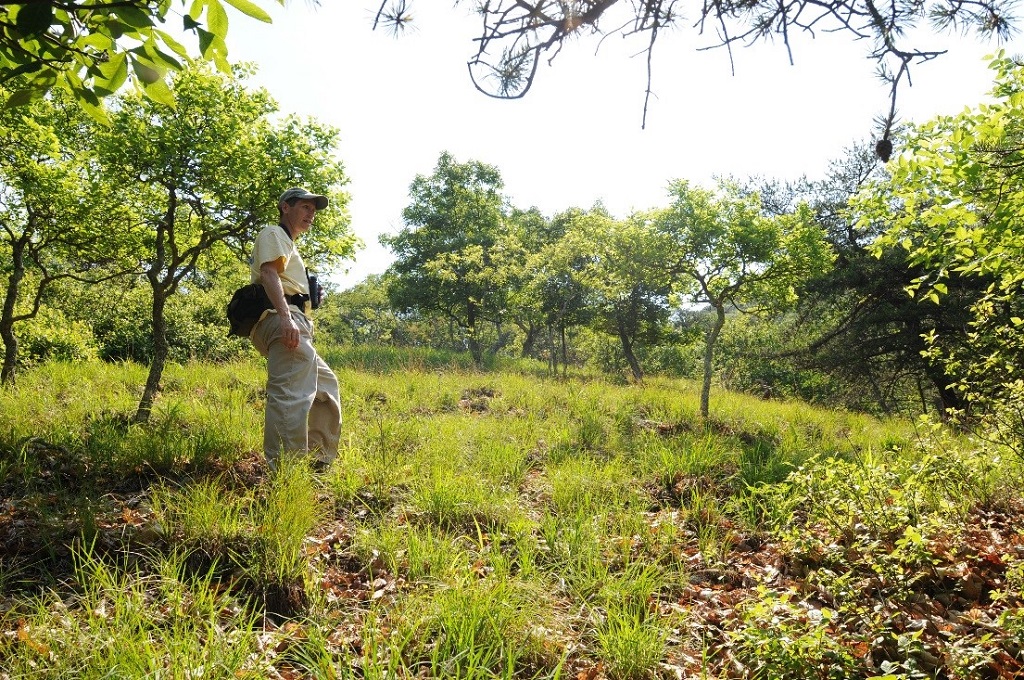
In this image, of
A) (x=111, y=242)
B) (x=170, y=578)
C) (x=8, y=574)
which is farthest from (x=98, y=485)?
(x=111, y=242)

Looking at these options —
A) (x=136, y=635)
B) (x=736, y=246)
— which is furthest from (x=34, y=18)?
(x=736, y=246)

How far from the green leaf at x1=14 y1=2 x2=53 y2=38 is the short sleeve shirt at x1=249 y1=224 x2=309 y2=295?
2.50m

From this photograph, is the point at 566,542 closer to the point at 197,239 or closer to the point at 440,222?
the point at 197,239

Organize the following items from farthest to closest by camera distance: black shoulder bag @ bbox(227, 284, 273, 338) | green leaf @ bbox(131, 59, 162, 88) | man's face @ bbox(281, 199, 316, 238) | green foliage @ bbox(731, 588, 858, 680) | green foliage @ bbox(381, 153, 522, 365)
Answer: green foliage @ bbox(381, 153, 522, 365) → man's face @ bbox(281, 199, 316, 238) → black shoulder bag @ bbox(227, 284, 273, 338) → green foliage @ bbox(731, 588, 858, 680) → green leaf @ bbox(131, 59, 162, 88)

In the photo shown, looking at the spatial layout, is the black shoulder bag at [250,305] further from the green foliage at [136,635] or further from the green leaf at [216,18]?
the green leaf at [216,18]

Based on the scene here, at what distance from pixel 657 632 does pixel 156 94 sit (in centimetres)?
→ 308

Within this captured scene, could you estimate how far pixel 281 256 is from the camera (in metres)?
4.00

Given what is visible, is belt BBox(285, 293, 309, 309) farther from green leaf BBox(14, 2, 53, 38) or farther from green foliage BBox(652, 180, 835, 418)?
green foliage BBox(652, 180, 835, 418)

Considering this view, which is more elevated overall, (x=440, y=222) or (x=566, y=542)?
(x=440, y=222)

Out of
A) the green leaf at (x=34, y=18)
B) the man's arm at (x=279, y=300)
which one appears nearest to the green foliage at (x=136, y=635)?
the man's arm at (x=279, y=300)

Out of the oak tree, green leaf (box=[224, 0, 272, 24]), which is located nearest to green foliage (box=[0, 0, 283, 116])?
green leaf (box=[224, 0, 272, 24])

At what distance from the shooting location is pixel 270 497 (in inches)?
132

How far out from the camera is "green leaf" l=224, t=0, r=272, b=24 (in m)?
1.53

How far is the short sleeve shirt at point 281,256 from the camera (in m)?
3.95
